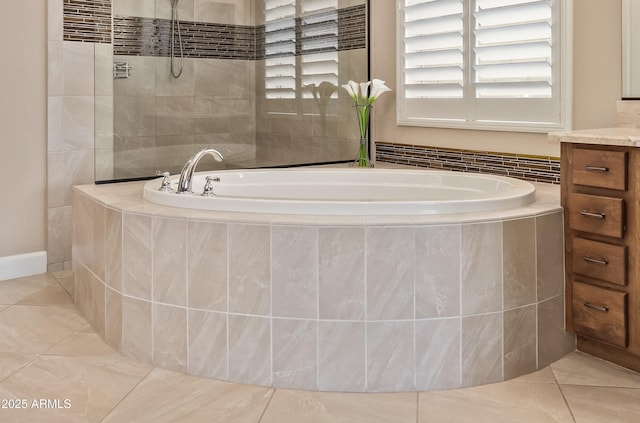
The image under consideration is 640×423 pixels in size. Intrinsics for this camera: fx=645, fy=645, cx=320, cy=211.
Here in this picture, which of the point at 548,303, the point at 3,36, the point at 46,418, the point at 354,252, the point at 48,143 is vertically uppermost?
the point at 3,36

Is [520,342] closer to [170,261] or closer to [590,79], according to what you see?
[170,261]

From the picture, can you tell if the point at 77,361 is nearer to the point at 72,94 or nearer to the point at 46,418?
the point at 46,418

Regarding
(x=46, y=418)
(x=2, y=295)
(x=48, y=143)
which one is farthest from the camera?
(x=48, y=143)

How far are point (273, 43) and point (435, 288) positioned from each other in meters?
2.33

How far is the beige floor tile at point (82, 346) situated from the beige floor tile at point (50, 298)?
49 centimetres

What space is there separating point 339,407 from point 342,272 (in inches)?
16.8

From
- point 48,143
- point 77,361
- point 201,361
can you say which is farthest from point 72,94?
point 201,361

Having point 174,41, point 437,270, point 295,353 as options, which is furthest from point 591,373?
point 174,41

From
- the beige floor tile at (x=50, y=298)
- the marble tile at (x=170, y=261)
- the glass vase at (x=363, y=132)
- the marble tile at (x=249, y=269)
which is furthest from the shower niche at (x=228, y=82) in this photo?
the marble tile at (x=249, y=269)

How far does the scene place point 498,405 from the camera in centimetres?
204

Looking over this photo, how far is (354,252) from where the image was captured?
83.4 inches

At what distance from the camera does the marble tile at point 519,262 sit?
2213 mm

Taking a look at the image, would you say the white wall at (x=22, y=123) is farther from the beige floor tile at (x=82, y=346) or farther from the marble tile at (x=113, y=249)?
the marble tile at (x=113, y=249)

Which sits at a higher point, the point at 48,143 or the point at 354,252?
the point at 48,143
